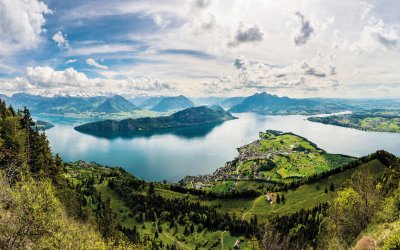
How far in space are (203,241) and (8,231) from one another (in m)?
117

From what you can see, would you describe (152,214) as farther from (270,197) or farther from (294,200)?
(294,200)

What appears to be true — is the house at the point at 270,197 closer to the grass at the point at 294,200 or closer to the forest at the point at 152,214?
the grass at the point at 294,200

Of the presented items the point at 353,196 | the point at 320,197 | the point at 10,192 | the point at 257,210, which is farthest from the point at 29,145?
the point at 320,197

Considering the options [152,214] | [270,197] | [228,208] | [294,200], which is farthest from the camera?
[228,208]

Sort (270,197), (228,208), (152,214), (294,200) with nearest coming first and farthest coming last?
(152,214) < (294,200) < (270,197) < (228,208)

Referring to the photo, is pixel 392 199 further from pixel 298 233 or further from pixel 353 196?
pixel 298 233

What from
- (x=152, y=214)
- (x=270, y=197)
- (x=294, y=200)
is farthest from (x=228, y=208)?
(x=152, y=214)

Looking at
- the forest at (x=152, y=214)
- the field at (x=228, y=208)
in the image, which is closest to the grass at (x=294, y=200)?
the field at (x=228, y=208)

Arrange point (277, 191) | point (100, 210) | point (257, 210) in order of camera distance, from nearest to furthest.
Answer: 1. point (100, 210)
2. point (257, 210)
3. point (277, 191)

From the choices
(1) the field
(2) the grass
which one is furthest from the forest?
(2) the grass

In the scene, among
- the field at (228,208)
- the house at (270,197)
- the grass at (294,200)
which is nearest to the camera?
the field at (228,208)

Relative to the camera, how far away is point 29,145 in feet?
265

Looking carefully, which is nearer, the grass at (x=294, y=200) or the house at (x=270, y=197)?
the grass at (x=294, y=200)

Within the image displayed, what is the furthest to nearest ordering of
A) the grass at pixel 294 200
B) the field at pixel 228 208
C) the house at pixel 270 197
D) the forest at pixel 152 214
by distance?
the house at pixel 270 197 → the grass at pixel 294 200 → the field at pixel 228 208 → the forest at pixel 152 214
